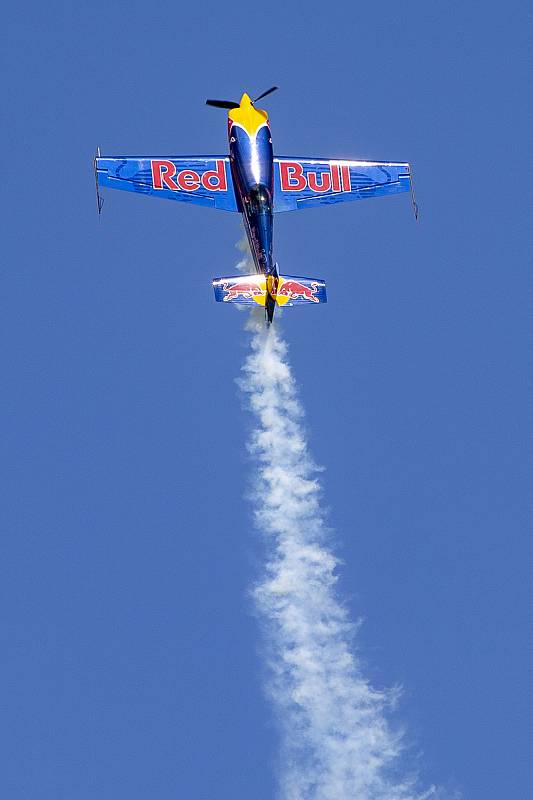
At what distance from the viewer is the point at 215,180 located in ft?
196

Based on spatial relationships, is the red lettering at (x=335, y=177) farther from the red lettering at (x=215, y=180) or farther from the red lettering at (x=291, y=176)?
the red lettering at (x=215, y=180)

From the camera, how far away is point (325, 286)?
5553cm

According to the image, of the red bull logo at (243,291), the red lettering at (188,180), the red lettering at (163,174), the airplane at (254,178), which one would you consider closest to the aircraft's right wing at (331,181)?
the airplane at (254,178)

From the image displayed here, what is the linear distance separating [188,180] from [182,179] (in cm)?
20

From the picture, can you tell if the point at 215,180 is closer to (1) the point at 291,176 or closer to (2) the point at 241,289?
(1) the point at 291,176

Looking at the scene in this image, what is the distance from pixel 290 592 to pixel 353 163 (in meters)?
15.1

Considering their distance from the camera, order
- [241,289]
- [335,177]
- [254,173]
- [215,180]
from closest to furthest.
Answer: [241,289] < [254,173] < [215,180] < [335,177]

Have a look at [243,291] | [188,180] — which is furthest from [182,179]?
[243,291]

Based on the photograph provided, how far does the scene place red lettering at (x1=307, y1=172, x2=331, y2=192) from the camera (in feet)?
199

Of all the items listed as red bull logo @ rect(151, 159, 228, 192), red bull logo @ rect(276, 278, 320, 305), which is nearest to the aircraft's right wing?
red bull logo @ rect(151, 159, 228, 192)

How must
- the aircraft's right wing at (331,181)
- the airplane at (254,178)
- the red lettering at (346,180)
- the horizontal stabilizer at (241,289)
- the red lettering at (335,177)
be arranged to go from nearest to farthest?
the horizontal stabilizer at (241,289) < the airplane at (254,178) < the aircraft's right wing at (331,181) < the red lettering at (335,177) < the red lettering at (346,180)

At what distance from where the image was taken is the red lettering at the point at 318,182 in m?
60.6

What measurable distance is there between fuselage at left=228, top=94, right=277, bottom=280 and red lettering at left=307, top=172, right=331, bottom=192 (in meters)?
1.39

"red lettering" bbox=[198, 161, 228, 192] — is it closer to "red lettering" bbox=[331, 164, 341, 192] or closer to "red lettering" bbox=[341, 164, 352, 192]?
"red lettering" bbox=[331, 164, 341, 192]
